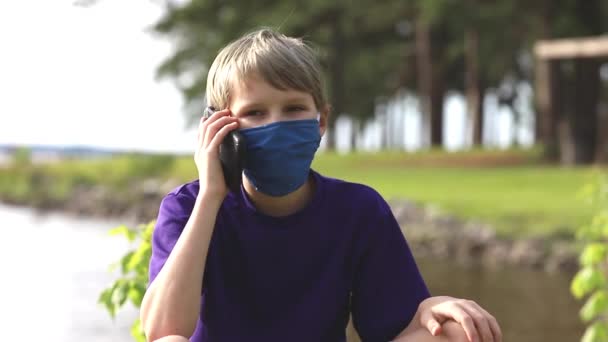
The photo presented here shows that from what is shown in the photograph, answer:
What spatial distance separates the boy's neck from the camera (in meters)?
2.66

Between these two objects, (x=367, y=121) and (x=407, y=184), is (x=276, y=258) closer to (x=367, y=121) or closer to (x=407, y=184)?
(x=407, y=184)

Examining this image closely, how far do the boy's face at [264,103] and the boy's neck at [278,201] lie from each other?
18 cm

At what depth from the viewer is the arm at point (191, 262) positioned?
2.43 metres

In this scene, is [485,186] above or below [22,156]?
below

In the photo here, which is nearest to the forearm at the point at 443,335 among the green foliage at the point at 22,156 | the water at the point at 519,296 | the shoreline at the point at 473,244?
the water at the point at 519,296

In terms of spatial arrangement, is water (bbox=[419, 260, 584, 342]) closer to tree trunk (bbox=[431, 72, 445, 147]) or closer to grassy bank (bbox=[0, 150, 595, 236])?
grassy bank (bbox=[0, 150, 595, 236])

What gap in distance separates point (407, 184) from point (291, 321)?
15068 millimetres

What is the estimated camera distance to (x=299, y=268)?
8.73 ft

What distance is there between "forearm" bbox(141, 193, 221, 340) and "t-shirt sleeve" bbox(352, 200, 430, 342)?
50 centimetres

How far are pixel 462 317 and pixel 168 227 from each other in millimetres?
834

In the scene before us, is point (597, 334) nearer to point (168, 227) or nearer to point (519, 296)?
point (168, 227)

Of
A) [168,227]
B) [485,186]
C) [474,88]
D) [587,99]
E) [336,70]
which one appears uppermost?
[336,70]

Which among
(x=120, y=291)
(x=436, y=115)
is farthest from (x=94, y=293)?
(x=436, y=115)

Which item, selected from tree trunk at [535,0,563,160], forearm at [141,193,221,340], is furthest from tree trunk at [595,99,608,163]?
forearm at [141,193,221,340]
